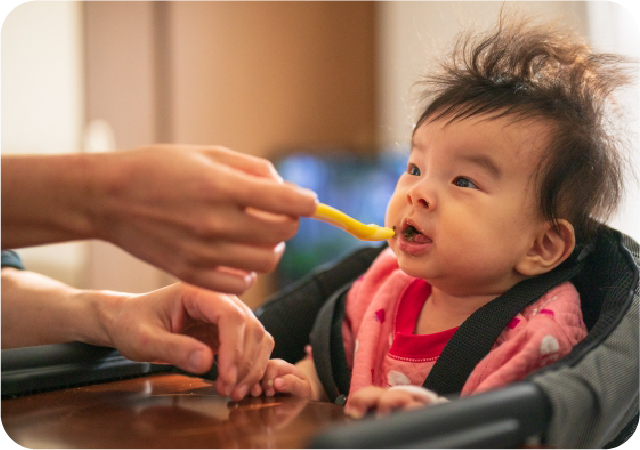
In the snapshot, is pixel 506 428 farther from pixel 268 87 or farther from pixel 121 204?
pixel 268 87

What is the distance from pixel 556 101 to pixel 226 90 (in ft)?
10.3

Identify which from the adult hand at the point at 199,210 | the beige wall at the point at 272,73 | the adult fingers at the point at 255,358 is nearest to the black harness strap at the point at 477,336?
the adult fingers at the point at 255,358

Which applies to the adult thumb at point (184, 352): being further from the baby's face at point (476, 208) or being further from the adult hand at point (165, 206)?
the baby's face at point (476, 208)

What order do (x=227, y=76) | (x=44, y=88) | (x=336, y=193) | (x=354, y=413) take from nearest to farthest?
(x=354, y=413) → (x=44, y=88) → (x=336, y=193) → (x=227, y=76)

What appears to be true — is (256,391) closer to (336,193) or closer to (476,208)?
(476,208)

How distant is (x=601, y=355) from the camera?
72 cm

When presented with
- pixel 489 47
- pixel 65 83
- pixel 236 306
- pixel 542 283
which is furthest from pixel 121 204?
pixel 65 83

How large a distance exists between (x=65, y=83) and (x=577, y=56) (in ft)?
9.70

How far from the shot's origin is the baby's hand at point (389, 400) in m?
0.65

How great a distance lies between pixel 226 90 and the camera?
3928 millimetres

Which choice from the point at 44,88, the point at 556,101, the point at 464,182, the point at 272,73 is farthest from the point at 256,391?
the point at 272,73

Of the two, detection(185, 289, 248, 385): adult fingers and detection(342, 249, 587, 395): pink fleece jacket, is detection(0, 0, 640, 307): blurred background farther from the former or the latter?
detection(185, 289, 248, 385): adult fingers

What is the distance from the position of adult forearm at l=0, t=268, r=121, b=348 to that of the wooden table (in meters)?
0.09

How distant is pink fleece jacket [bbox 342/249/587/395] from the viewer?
2.79 feet
